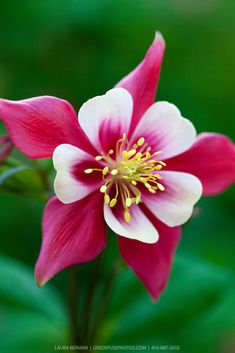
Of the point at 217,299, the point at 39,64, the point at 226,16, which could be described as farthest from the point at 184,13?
the point at 217,299

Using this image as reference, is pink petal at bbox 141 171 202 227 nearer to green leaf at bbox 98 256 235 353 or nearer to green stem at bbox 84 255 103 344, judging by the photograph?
green stem at bbox 84 255 103 344

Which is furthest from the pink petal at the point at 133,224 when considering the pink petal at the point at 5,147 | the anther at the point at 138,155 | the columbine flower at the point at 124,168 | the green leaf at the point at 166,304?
the green leaf at the point at 166,304

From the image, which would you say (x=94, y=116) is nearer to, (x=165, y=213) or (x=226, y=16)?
(x=165, y=213)

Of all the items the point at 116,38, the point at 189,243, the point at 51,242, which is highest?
the point at 51,242

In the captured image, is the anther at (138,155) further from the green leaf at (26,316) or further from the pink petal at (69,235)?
the green leaf at (26,316)

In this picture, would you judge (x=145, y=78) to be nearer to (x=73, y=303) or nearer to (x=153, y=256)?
(x=153, y=256)

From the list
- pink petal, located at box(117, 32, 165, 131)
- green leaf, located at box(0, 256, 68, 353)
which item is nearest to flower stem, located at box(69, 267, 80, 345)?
green leaf, located at box(0, 256, 68, 353)
